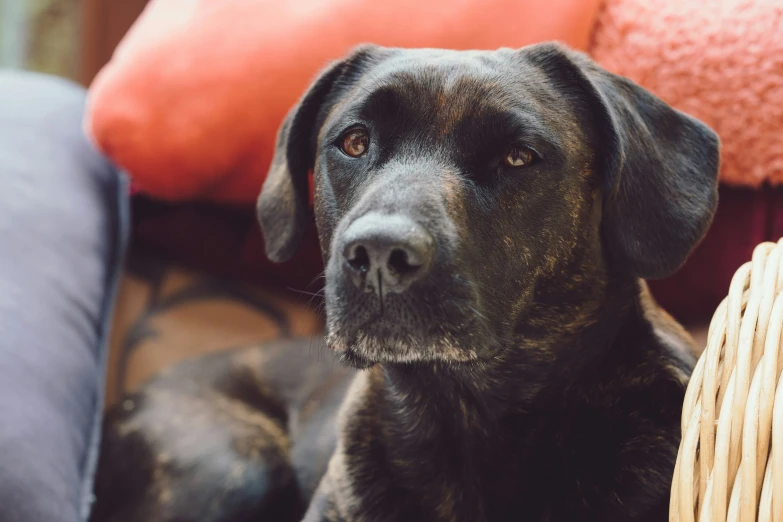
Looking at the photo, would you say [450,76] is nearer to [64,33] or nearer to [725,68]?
[725,68]

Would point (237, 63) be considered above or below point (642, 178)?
below

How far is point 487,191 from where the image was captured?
1.31 meters

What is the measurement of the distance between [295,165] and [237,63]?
51 centimetres

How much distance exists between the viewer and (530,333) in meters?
1.42

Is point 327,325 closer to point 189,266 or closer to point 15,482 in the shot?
point 15,482

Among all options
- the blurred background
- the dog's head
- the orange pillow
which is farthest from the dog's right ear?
the blurred background

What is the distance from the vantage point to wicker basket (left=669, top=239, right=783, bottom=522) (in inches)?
40.9

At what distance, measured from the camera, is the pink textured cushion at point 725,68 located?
1706mm

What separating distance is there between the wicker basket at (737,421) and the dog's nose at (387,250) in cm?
43

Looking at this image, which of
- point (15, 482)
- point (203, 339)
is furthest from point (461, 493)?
point (203, 339)

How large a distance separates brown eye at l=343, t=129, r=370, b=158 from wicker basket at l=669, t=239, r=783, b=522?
639 mm

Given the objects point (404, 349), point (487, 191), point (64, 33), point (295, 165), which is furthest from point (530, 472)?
point (64, 33)

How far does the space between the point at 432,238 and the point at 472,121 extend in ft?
0.85

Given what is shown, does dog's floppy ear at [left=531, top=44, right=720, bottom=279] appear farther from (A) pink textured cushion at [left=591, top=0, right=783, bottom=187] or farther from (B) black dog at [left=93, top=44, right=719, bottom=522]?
(A) pink textured cushion at [left=591, top=0, right=783, bottom=187]
